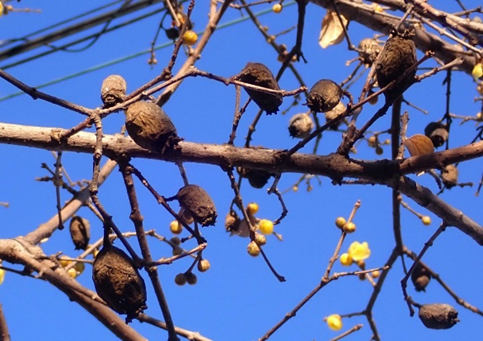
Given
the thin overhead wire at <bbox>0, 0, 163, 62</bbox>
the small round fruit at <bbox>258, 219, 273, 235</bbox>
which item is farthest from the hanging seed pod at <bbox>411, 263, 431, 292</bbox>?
the thin overhead wire at <bbox>0, 0, 163, 62</bbox>

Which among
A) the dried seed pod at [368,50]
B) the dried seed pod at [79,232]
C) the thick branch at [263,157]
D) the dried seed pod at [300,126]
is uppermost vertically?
the dried seed pod at [368,50]

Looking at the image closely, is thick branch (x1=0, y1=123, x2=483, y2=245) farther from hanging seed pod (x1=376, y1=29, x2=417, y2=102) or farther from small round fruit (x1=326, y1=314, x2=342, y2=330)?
small round fruit (x1=326, y1=314, x2=342, y2=330)

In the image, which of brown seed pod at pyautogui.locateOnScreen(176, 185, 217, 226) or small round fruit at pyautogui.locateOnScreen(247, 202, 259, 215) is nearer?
brown seed pod at pyautogui.locateOnScreen(176, 185, 217, 226)

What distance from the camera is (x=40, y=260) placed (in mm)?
1647

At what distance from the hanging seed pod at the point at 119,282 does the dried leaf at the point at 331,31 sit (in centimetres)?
141

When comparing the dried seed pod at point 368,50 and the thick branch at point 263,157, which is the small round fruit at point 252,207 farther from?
the thick branch at point 263,157

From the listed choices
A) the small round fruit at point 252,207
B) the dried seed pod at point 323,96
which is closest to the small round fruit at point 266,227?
the small round fruit at point 252,207

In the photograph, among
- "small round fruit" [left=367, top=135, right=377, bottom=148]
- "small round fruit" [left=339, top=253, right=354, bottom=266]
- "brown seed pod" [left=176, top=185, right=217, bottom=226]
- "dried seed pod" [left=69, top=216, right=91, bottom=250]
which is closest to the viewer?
"brown seed pod" [left=176, top=185, right=217, bottom=226]

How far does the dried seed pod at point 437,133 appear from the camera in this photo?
200cm

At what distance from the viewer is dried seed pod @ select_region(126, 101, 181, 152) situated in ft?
3.29

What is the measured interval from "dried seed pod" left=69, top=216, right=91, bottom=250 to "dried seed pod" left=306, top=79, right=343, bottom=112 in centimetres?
89

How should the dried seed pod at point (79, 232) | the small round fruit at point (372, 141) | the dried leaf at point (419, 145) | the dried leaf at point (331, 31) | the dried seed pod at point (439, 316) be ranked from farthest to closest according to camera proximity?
the small round fruit at point (372, 141) → the dried leaf at point (331, 31) → the dried seed pod at point (79, 232) → the dried seed pod at point (439, 316) → the dried leaf at point (419, 145)

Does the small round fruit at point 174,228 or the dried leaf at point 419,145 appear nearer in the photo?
the dried leaf at point 419,145

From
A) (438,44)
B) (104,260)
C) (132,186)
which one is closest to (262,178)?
(132,186)
